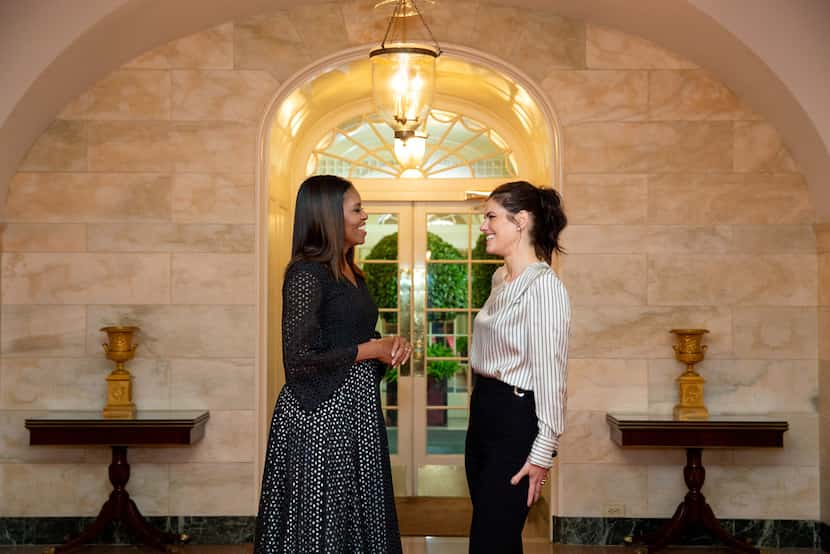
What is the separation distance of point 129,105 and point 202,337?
4.62 feet

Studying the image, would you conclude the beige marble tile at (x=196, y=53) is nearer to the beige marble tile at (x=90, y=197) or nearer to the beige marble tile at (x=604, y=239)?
the beige marble tile at (x=90, y=197)

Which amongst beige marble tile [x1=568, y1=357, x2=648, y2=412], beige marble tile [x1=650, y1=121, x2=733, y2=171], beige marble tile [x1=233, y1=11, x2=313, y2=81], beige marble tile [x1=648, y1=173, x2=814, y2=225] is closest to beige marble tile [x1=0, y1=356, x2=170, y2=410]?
beige marble tile [x1=233, y1=11, x2=313, y2=81]

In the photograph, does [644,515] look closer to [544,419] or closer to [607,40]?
[607,40]

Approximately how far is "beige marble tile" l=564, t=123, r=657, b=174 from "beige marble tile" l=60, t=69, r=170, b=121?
93.7 inches

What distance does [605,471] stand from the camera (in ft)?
18.5

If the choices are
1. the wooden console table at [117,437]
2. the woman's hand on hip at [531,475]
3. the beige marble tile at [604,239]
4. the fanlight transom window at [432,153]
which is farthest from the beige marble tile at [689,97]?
the woman's hand on hip at [531,475]

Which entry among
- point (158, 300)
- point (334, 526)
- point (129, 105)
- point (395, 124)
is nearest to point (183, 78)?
point (129, 105)

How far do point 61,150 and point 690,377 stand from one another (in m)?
3.79

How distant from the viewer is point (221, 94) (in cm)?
569

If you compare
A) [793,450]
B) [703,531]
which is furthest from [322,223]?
[793,450]

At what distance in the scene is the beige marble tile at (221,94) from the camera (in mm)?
5680

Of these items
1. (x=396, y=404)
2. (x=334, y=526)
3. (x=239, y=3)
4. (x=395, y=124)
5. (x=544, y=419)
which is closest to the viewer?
(x=544, y=419)

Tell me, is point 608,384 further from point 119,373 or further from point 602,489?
point 119,373

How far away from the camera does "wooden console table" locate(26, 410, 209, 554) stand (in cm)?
512
